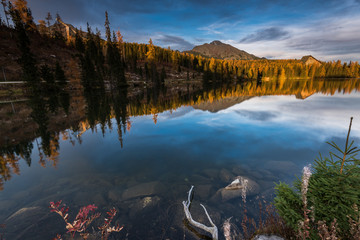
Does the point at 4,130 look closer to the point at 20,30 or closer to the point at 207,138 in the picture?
the point at 207,138

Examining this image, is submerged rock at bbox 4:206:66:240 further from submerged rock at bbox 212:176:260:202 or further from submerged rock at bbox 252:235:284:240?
submerged rock at bbox 252:235:284:240

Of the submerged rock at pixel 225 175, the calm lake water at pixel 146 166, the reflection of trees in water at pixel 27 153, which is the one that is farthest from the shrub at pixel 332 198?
the reflection of trees in water at pixel 27 153

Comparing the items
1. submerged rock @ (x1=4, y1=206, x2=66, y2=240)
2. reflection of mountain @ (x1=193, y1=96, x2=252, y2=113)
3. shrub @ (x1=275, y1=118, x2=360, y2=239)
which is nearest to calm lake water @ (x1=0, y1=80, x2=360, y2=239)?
submerged rock @ (x1=4, y1=206, x2=66, y2=240)

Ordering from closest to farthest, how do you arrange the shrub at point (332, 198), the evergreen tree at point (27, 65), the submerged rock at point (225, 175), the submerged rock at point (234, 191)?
the shrub at point (332, 198) → the submerged rock at point (234, 191) → the submerged rock at point (225, 175) → the evergreen tree at point (27, 65)

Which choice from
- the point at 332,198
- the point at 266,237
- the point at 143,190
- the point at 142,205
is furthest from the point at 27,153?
the point at 332,198

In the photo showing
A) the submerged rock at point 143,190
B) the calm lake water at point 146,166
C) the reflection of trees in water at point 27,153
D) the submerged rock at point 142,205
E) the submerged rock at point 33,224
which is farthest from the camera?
the reflection of trees in water at point 27,153

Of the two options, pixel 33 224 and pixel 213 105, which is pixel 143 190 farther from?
pixel 213 105

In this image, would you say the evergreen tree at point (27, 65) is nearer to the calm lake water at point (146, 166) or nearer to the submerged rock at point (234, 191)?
the calm lake water at point (146, 166)

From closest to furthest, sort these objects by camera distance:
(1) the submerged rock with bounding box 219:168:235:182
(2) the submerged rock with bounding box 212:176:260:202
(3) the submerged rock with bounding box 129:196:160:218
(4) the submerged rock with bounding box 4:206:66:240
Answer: (4) the submerged rock with bounding box 4:206:66:240 < (3) the submerged rock with bounding box 129:196:160:218 < (2) the submerged rock with bounding box 212:176:260:202 < (1) the submerged rock with bounding box 219:168:235:182

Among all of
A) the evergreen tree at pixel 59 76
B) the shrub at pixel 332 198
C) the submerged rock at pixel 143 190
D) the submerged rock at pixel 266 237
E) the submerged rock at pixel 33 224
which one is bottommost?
the submerged rock at pixel 143 190

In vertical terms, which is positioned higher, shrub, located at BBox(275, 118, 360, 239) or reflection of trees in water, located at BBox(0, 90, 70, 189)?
shrub, located at BBox(275, 118, 360, 239)

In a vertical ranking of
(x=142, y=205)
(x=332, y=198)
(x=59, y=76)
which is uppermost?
(x=59, y=76)

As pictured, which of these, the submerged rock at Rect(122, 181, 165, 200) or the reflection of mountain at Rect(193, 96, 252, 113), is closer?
the submerged rock at Rect(122, 181, 165, 200)

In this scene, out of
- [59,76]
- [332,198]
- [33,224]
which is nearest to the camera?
[332,198]
